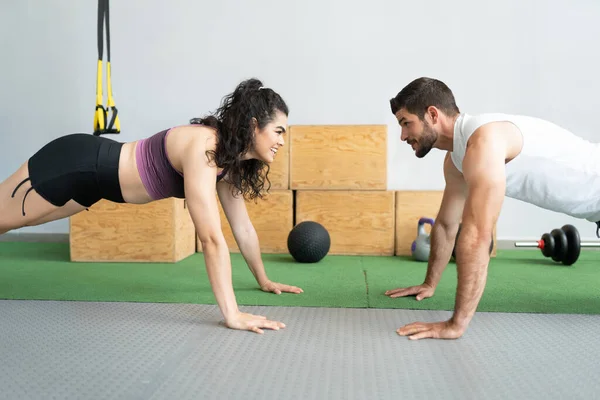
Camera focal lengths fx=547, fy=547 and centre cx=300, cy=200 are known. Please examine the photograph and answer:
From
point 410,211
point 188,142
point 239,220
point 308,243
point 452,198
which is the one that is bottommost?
point 308,243

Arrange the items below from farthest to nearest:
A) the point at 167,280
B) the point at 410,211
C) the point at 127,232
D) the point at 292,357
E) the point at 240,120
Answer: the point at 410,211
the point at 127,232
the point at 167,280
the point at 240,120
the point at 292,357

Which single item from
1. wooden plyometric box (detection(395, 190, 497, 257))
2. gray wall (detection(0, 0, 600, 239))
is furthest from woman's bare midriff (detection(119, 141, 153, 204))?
gray wall (detection(0, 0, 600, 239))

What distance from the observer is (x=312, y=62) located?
435 cm

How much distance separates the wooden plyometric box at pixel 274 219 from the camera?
13.0 feet

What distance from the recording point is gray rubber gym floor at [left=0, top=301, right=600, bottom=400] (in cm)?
143

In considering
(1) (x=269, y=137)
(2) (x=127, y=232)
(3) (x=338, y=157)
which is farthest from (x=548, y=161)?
(2) (x=127, y=232)

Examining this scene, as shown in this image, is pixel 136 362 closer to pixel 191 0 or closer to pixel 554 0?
pixel 191 0

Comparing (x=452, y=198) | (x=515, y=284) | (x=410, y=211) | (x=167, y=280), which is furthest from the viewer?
(x=410, y=211)

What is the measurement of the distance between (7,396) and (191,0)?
372cm

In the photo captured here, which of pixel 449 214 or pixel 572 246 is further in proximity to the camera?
pixel 572 246

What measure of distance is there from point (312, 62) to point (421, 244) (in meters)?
1.70

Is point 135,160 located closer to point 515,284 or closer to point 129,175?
point 129,175

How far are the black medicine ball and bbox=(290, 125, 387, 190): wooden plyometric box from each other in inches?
20.3

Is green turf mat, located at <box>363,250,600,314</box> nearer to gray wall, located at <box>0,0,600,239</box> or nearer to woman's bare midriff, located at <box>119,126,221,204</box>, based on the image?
gray wall, located at <box>0,0,600,239</box>
